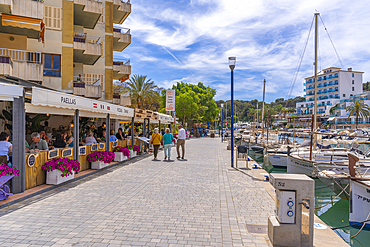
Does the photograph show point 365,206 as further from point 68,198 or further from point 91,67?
point 91,67

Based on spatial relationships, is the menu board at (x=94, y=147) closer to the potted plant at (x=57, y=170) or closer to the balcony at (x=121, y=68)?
the potted plant at (x=57, y=170)

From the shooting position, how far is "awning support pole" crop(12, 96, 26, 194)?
7.30 meters

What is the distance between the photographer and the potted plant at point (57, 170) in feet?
28.0

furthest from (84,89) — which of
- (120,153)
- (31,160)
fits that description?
(31,160)

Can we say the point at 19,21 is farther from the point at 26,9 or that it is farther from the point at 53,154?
the point at 53,154

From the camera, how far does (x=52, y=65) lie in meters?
21.1

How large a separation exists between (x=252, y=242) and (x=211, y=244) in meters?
0.73

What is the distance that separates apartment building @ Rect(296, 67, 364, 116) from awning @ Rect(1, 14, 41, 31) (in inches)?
3663

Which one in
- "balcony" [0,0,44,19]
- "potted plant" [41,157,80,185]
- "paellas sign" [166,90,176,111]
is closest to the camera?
"potted plant" [41,157,80,185]

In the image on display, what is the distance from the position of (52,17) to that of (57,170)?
16.9 metres

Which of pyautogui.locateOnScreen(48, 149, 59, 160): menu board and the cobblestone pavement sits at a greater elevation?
pyautogui.locateOnScreen(48, 149, 59, 160): menu board

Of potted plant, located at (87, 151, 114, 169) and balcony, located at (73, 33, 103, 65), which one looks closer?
potted plant, located at (87, 151, 114, 169)

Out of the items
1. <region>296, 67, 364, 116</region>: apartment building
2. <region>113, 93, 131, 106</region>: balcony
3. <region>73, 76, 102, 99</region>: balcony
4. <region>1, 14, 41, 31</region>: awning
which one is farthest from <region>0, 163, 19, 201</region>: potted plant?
<region>296, 67, 364, 116</region>: apartment building

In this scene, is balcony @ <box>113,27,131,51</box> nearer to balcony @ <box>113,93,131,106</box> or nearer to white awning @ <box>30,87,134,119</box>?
balcony @ <box>113,93,131,106</box>
